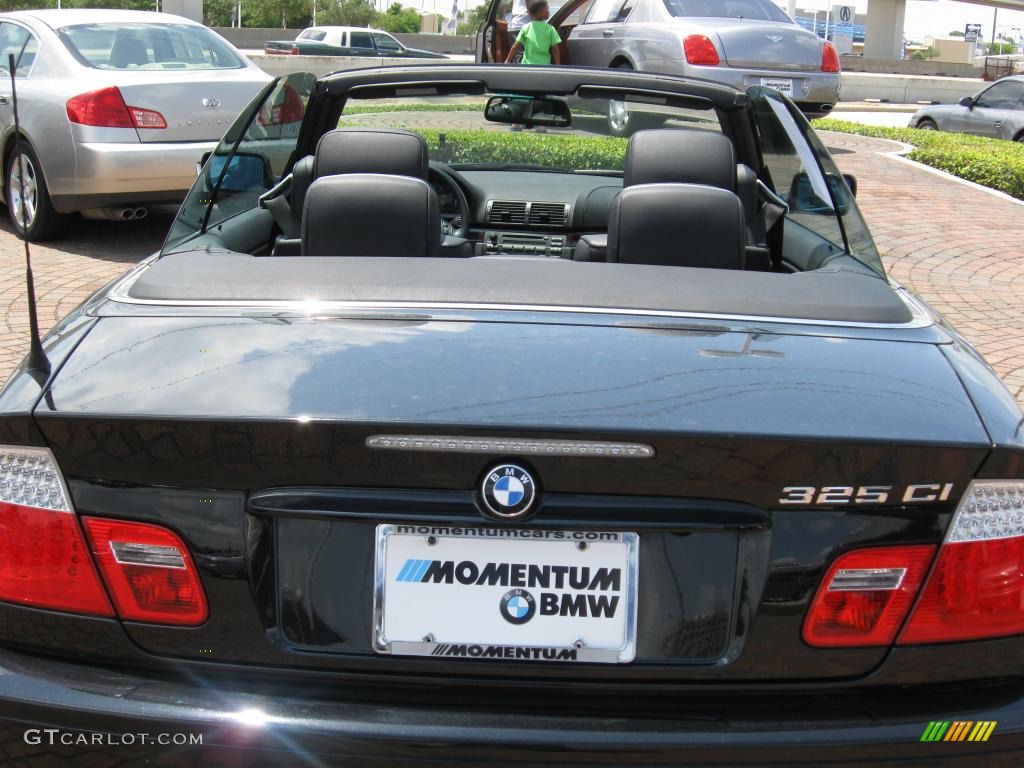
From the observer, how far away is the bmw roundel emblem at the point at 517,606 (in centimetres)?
179

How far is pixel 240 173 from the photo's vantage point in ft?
11.6

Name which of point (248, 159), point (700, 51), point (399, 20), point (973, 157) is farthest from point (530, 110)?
point (399, 20)

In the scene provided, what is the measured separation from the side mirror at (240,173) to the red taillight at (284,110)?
4.9 inches

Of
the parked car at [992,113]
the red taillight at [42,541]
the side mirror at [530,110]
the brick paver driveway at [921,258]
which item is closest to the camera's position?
the red taillight at [42,541]

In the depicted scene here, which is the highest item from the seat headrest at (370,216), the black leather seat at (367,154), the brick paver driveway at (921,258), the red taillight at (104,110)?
the black leather seat at (367,154)

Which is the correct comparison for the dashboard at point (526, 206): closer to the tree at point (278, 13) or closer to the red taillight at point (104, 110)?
the red taillight at point (104, 110)

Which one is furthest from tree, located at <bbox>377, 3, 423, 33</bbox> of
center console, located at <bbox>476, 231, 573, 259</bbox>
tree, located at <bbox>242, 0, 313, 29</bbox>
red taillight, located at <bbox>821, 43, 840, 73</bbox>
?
center console, located at <bbox>476, 231, 573, 259</bbox>

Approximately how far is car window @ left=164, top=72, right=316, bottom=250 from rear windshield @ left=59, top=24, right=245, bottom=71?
5.25m

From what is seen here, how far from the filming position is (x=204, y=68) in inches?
350

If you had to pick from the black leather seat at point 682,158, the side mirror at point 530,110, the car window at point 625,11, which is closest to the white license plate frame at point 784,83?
the car window at point 625,11

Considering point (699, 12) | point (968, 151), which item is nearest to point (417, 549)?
point (699, 12)

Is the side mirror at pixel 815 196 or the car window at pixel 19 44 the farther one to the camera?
the car window at pixel 19 44

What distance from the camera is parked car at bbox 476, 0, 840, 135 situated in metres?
11.9

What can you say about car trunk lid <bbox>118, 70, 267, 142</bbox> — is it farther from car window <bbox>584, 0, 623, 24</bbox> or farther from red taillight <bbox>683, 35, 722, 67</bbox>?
car window <bbox>584, 0, 623, 24</bbox>
